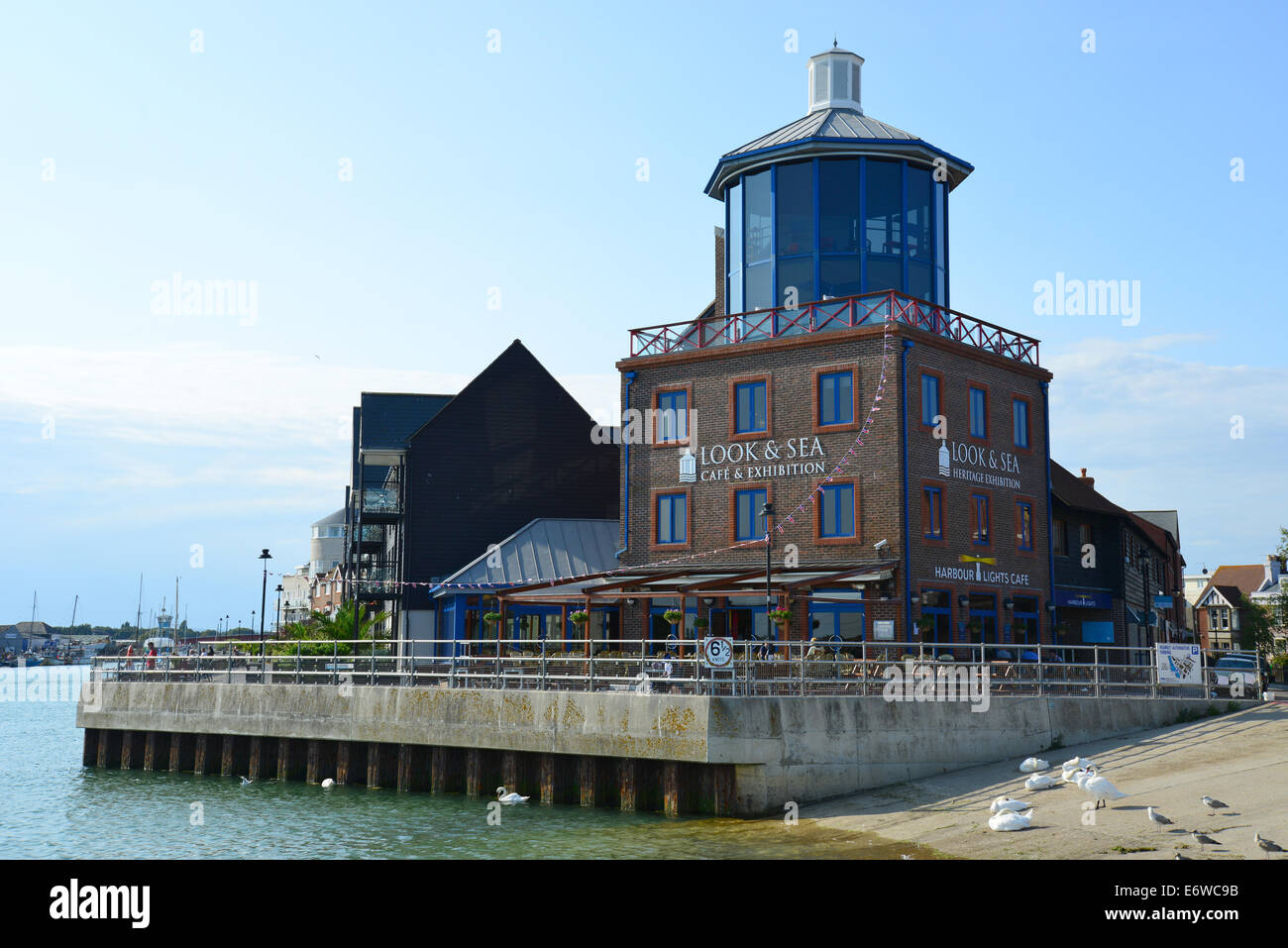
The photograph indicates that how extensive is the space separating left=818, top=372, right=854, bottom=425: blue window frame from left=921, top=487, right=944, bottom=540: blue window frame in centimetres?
296

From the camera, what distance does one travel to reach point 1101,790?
20703 millimetres

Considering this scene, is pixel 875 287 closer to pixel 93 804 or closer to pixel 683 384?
pixel 683 384

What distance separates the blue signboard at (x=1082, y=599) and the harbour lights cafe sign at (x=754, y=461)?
11.2 m

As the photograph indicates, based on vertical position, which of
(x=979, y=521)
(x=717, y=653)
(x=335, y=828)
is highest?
(x=979, y=521)

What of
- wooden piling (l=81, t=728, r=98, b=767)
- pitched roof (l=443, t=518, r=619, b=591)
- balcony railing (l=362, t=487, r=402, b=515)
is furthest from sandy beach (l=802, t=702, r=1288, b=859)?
balcony railing (l=362, t=487, r=402, b=515)

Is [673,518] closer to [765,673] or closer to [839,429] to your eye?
[839,429]

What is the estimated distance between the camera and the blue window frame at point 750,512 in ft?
118

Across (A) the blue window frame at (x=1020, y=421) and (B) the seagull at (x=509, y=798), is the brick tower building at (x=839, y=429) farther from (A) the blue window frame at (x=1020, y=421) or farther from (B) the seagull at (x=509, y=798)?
(B) the seagull at (x=509, y=798)

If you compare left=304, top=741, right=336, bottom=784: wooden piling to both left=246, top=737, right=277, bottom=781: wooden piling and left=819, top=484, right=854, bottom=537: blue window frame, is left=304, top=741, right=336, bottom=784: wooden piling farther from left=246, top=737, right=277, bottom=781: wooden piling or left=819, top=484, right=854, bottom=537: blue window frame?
left=819, top=484, right=854, bottom=537: blue window frame

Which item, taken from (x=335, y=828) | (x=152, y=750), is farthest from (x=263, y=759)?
(x=335, y=828)

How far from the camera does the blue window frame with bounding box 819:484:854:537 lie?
3453 centimetres

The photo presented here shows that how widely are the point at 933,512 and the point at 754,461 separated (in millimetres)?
5153

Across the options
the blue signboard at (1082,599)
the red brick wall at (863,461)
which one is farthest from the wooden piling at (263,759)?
the blue signboard at (1082,599)
